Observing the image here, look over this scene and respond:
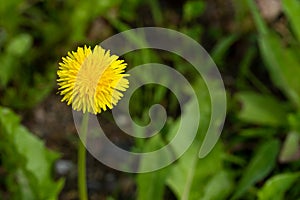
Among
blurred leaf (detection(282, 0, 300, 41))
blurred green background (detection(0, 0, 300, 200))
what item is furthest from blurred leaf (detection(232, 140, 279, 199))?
blurred leaf (detection(282, 0, 300, 41))

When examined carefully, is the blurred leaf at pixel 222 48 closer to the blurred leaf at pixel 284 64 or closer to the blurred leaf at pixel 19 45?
the blurred leaf at pixel 284 64

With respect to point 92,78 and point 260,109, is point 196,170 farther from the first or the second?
point 92,78

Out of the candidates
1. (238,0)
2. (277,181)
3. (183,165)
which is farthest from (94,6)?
(277,181)

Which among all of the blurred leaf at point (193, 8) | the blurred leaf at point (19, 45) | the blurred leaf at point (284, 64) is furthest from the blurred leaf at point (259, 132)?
the blurred leaf at point (19, 45)

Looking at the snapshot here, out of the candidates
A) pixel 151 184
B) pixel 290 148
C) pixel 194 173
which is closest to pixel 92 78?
pixel 151 184

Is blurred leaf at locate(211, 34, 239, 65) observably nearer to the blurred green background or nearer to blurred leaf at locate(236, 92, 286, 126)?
the blurred green background

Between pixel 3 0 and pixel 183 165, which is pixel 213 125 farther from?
pixel 3 0
